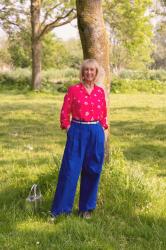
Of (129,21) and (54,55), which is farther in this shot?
(54,55)

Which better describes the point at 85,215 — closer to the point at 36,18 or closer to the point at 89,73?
the point at 89,73

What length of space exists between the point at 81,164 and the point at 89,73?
1004 mm

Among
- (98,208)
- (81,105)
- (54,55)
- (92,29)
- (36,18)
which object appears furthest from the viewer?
(54,55)

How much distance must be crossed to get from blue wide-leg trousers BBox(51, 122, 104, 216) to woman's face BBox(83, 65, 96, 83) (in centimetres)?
51

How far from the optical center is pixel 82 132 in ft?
15.4

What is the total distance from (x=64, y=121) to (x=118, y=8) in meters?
21.6

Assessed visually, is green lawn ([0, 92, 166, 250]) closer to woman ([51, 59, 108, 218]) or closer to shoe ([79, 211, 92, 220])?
shoe ([79, 211, 92, 220])

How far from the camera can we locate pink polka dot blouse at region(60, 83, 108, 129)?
15.4 ft

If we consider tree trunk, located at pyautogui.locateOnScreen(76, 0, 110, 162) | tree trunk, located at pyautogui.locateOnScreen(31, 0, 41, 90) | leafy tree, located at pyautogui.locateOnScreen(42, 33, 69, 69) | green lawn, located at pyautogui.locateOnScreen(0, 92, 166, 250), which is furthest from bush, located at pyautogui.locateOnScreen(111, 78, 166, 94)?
leafy tree, located at pyautogui.locateOnScreen(42, 33, 69, 69)

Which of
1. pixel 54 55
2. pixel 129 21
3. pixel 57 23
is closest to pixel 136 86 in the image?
pixel 129 21

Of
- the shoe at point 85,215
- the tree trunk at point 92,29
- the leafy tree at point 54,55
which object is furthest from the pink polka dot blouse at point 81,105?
the leafy tree at point 54,55

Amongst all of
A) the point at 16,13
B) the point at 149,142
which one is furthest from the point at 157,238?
the point at 16,13

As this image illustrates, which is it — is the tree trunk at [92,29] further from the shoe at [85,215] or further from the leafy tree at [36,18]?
the leafy tree at [36,18]

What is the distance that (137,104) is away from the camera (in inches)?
786
